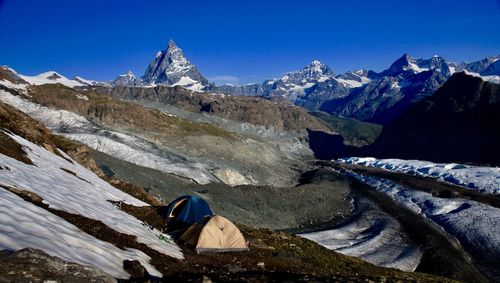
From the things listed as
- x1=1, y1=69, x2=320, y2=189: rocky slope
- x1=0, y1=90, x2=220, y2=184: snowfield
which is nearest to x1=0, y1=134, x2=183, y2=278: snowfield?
x1=0, y1=90, x2=220, y2=184: snowfield

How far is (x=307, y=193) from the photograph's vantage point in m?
96.4

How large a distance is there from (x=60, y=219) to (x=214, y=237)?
9.40 m

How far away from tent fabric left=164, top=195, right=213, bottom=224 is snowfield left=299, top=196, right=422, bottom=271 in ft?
90.0

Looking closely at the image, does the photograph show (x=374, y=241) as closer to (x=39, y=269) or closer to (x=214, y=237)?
(x=214, y=237)

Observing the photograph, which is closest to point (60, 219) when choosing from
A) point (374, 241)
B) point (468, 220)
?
point (374, 241)

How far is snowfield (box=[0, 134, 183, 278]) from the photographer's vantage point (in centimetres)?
1341

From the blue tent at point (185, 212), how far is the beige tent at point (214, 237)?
9.88ft

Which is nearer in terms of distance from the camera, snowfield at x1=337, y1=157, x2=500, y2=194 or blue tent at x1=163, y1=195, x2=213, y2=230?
blue tent at x1=163, y1=195, x2=213, y2=230

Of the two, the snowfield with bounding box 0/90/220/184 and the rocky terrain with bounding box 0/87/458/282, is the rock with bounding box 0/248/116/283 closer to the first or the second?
the rocky terrain with bounding box 0/87/458/282

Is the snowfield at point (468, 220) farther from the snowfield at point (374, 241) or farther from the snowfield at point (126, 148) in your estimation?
the snowfield at point (126, 148)

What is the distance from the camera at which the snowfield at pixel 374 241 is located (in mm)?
52594

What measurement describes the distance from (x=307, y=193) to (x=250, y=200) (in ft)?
65.0

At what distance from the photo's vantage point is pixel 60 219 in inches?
673

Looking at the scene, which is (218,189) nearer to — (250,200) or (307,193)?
(250,200)
